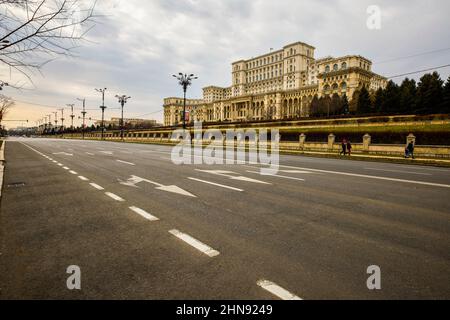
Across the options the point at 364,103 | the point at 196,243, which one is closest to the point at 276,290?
the point at 196,243

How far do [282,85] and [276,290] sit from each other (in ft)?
508

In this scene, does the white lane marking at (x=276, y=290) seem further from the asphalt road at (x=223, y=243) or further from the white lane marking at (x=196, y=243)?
the white lane marking at (x=196, y=243)

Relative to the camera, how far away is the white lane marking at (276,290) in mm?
2674

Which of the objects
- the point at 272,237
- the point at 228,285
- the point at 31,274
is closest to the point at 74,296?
the point at 31,274

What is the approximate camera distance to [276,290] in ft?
9.11

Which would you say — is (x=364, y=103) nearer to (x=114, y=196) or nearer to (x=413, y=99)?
(x=413, y=99)

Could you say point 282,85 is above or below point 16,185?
above

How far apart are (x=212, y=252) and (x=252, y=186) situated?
499 cm

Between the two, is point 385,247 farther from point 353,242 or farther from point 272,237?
point 272,237

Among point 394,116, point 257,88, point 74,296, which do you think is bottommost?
point 74,296

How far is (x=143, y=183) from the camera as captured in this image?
8.82m

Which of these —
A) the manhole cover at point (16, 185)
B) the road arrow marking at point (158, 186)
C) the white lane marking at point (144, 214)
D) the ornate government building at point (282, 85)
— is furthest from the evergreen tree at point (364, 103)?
the manhole cover at point (16, 185)

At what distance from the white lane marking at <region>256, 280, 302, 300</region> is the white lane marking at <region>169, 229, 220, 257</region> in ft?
3.00

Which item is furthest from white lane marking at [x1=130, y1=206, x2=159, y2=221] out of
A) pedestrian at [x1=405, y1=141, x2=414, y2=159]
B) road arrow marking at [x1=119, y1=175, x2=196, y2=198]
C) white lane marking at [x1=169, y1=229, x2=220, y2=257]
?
pedestrian at [x1=405, y1=141, x2=414, y2=159]
